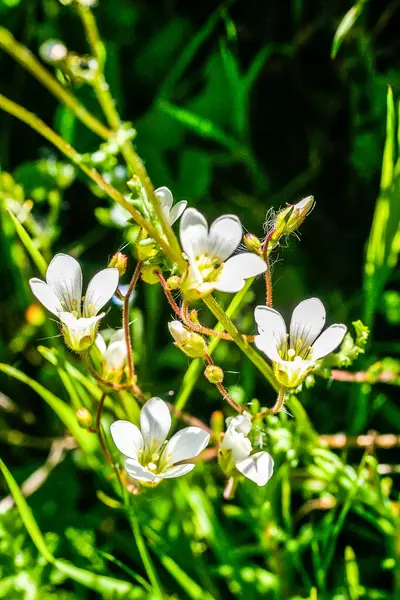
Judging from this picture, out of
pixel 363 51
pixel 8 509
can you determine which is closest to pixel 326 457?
pixel 8 509

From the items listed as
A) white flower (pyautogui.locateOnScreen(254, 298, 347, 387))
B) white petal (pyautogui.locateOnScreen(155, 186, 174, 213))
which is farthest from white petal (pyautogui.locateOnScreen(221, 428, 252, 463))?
white petal (pyautogui.locateOnScreen(155, 186, 174, 213))

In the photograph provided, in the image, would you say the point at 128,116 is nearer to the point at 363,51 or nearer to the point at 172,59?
the point at 172,59

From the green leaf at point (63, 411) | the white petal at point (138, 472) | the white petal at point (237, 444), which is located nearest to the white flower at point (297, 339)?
the white petal at point (237, 444)

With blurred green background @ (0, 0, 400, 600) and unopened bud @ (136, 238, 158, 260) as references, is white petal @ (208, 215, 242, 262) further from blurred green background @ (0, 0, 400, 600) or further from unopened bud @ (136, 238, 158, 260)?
blurred green background @ (0, 0, 400, 600)

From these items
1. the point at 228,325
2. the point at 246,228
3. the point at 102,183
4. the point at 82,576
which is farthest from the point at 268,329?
the point at 246,228

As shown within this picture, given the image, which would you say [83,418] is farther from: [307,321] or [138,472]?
[307,321]

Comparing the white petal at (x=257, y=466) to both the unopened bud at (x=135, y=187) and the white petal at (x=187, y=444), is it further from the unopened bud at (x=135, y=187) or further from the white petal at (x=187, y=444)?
the unopened bud at (x=135, y=187)
